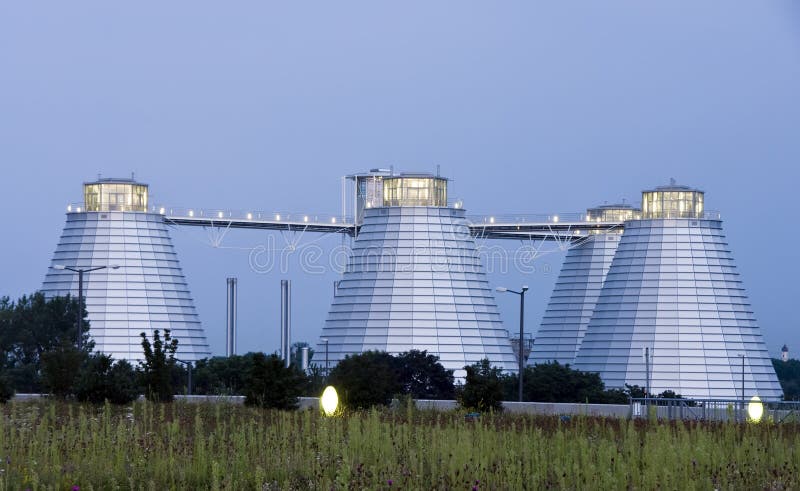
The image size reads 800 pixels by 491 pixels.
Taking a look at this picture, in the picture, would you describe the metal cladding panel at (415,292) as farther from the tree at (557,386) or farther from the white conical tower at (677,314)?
the tree at (557,386)

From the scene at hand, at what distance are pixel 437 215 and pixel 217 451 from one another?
385 ft

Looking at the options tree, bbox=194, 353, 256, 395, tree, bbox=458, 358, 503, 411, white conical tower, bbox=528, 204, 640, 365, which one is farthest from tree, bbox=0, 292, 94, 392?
tree, bbox=458, 358, 503, 411

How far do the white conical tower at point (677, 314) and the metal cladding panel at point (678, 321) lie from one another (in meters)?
0.09

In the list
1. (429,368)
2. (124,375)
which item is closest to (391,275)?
(429,368)

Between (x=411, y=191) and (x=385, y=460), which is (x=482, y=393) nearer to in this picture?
(x=385, y=460)

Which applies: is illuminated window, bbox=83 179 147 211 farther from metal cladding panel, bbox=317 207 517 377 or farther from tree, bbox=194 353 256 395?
tree, bbox=194 353 256 395

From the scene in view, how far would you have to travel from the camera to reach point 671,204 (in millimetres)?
144625

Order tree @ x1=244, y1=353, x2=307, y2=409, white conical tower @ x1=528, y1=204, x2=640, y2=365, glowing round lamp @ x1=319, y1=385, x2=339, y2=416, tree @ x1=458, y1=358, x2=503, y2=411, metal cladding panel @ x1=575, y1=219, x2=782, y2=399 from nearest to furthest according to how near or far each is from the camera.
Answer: glowing round lamp @ x1=319, y1=385, x2=339, y2=416 < tree @ x1=244, y1=353, x2=307, y2=409 < tree @ x1=458, y1=358, x2=503, y2=411 < metal cladding panel @ x1=575, y1=219, x2=782, y2=399 < white conical tower @ x1=528, y1=204, x2=640, y2=365

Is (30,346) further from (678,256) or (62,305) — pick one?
(678,256)

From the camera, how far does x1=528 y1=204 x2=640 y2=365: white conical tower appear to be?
530 feet

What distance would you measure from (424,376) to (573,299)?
174 ft

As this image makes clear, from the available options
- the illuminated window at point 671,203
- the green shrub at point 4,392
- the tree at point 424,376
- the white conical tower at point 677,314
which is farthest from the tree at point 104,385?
the illuminated window at point 671,203

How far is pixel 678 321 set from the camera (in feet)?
471

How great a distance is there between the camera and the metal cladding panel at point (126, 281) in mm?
138750
